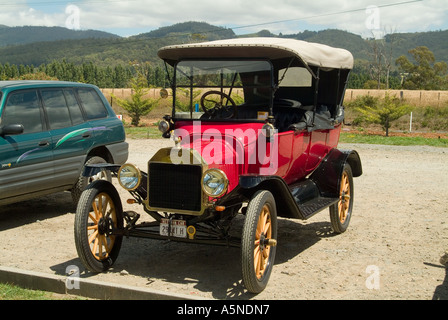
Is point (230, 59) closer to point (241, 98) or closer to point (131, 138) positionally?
point (241, 98)

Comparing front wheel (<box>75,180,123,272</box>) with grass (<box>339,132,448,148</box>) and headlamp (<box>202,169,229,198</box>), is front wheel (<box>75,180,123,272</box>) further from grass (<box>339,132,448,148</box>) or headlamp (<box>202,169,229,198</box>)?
grass (<box>339,132,448,148</box>)

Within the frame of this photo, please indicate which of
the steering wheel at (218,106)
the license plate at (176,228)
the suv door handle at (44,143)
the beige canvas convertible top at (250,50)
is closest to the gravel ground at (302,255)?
the license plate at (176,228)

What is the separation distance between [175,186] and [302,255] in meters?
2.03

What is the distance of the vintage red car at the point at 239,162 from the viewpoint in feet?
17.1

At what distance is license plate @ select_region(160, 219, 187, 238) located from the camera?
17.3 ft

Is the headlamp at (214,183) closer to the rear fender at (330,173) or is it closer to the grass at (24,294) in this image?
the grass at (24,294)

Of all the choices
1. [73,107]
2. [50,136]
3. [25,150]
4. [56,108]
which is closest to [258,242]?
[25,150]

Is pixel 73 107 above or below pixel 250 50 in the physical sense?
below

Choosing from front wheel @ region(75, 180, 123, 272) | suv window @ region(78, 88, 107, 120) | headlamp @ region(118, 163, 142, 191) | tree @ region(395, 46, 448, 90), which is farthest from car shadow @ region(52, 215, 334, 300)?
tree @ region(395, 46, 448, 90)

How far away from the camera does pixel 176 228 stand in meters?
5.29

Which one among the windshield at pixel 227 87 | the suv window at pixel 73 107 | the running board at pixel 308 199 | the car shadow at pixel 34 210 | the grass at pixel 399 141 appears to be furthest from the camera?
the grass at pixel 399 141

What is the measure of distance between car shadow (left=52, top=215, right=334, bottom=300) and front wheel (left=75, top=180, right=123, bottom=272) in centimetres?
18

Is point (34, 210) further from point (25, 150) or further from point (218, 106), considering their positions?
point (218, 106)
